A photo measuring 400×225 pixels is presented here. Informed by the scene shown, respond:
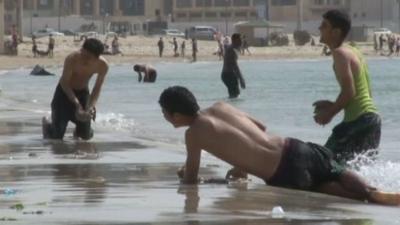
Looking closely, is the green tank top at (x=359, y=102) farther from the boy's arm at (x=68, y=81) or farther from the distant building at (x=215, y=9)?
the distant building at (x=215, y=9)

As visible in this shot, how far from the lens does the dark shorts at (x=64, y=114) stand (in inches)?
604

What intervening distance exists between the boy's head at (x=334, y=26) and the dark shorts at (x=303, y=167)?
104cm

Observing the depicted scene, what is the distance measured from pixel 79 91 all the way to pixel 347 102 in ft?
19.0

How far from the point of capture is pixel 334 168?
9.73 meters

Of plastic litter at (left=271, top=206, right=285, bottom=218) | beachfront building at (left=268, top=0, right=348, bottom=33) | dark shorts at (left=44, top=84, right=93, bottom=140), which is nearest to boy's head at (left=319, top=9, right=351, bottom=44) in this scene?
plastic litter at (left=271, top=206, right=285, bottom=218)

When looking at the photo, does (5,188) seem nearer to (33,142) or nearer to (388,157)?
(33,142)

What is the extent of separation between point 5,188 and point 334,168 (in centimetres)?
262

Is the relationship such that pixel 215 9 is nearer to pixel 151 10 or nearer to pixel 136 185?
pixel 151 10

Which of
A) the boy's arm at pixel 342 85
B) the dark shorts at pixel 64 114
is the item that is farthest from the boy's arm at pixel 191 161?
the dark shorts at pixel 64 114

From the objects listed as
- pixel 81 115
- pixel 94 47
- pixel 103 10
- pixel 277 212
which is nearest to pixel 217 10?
pixel 103 10

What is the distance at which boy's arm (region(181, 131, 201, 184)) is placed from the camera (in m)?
9.35

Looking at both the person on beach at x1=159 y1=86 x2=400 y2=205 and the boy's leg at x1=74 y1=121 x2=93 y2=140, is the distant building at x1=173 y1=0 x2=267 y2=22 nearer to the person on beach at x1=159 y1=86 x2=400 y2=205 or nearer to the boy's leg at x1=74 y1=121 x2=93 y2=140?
the boy's leg at x1=74 y1=121 x2=93 y2=140

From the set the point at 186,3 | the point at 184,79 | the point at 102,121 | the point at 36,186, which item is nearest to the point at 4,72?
the point at 184,79

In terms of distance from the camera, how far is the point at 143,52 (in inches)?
3506
